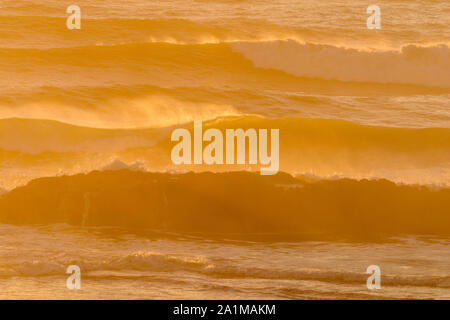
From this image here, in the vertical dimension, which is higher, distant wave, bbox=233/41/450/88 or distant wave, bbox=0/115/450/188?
distant wave, bbox=233/41/450/88

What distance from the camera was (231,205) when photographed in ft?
44.6

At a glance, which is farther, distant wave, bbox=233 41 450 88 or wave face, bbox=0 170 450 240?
distant wave, bbox=233 41 450 88

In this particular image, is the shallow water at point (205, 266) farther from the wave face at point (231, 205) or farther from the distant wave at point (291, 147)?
the distant wave at point (291, 147)

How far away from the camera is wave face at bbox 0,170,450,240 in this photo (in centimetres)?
1311

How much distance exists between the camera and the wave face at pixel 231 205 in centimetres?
1311

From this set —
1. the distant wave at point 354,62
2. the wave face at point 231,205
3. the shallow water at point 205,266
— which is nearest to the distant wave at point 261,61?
the distant wave at point 354,62

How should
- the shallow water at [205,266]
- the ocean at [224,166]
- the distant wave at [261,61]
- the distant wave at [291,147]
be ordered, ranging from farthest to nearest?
1. the distant wave at [261,61]
2. the distant wave at [291,147]
3. the ocean at [224,166]
4. the shallow water at [205,266]
